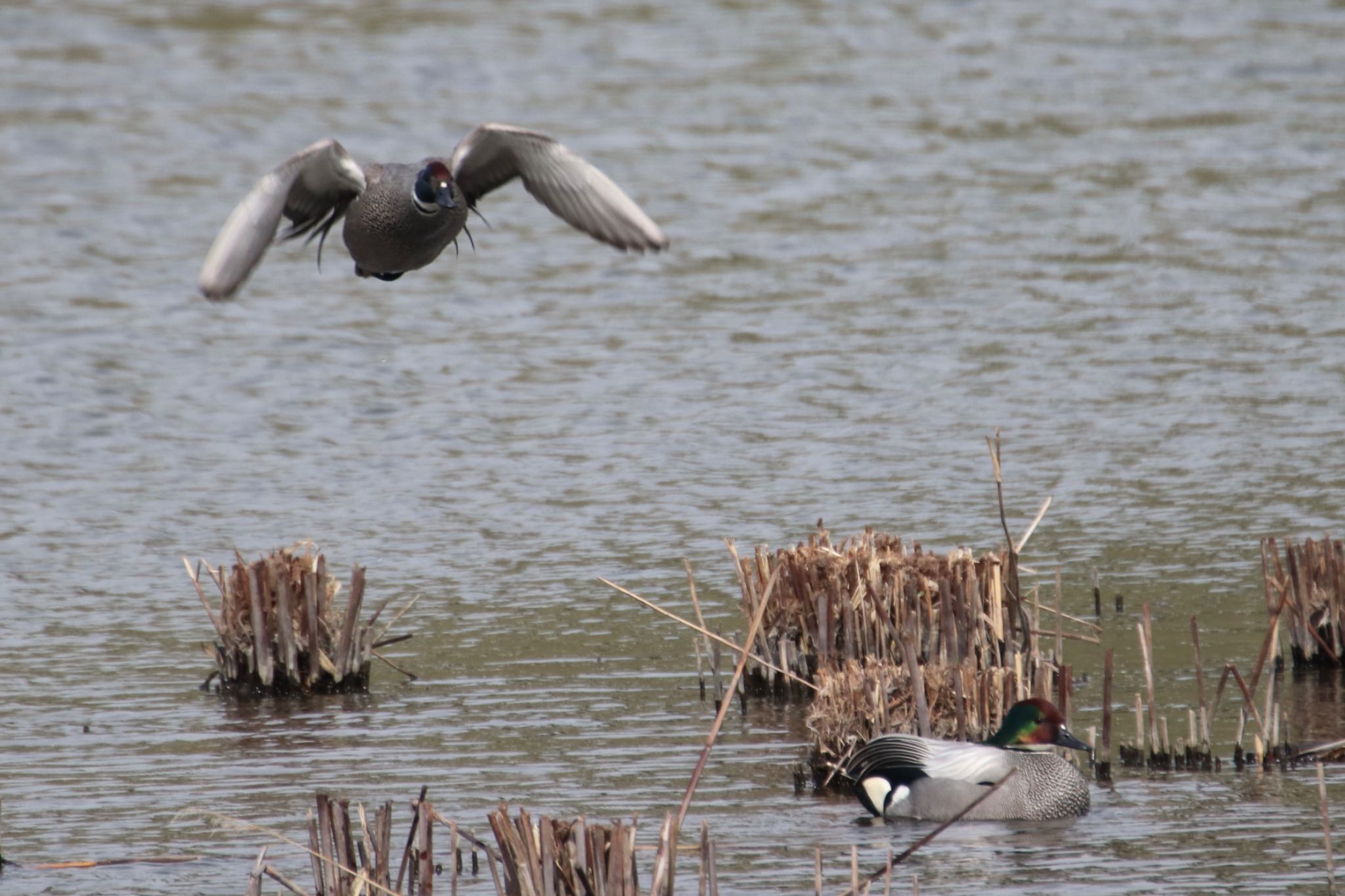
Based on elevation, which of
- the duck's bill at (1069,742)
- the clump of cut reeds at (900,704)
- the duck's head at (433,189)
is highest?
the duck's head at (433,189)

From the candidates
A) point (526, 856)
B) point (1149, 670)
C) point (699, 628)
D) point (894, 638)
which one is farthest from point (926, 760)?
point (526, 856)

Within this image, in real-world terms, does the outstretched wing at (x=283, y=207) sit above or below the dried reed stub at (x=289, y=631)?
above

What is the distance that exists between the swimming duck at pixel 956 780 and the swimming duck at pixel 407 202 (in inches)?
103

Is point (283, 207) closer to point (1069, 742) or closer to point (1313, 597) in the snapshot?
point (1069, 742)

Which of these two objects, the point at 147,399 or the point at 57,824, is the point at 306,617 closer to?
the point at 57,824

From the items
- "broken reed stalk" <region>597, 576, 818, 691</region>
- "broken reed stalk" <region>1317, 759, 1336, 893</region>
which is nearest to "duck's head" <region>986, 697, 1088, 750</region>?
"broken reed stalk" <region>597, 576, 818, 691</region>

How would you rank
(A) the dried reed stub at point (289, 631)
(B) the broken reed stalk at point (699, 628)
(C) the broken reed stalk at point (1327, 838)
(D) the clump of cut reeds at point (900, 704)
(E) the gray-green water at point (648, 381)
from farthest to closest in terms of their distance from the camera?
(A) the dried reed stub at point (289, 631)
(E) the gray-green water at point (648, 381)
(D) the clump of cut reeds at point (900, 704)
(B) the broken reed stalk at point (699, 628)
(C) the broken reed stalk at point (1327, 838)

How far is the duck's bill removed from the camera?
952cm

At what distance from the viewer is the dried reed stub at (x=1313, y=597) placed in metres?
11.5

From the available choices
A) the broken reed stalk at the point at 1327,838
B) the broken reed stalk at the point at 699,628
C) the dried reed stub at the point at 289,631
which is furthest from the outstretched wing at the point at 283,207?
the broken reed stalk at the point at 1327,838

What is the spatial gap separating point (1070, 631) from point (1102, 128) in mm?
20630

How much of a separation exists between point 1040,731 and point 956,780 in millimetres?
537

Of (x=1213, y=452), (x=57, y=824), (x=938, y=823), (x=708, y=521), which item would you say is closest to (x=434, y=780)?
(x=57, y=824)

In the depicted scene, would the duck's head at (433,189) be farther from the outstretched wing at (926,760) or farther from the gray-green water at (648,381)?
the outstretched wing at (926,760)
